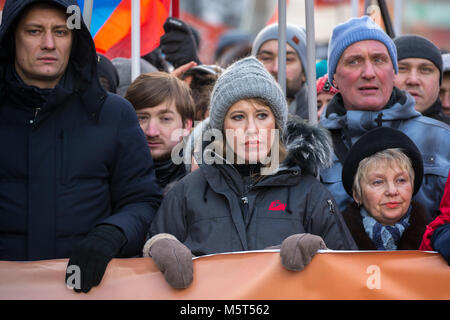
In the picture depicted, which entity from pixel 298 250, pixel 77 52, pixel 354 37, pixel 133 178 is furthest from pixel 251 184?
pixel 354 37

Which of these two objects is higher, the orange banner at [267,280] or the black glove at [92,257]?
the black glove at [92,257]

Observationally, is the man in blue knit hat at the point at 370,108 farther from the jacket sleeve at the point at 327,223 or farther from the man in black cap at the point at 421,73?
the jacket sleeve at the point at 327,223

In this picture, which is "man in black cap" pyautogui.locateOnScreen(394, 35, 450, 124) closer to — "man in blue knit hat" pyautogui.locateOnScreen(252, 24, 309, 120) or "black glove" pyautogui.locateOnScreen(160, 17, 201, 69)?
"man in blue knit hat" pyautogui.locateOnScreen(252, 24, 309, 120)

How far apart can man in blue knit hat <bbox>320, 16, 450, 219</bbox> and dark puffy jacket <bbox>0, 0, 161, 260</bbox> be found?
4.17 feet

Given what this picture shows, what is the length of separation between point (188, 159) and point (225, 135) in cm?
60

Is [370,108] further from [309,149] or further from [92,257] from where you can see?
[92,257]

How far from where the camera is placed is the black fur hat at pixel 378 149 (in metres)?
3.90

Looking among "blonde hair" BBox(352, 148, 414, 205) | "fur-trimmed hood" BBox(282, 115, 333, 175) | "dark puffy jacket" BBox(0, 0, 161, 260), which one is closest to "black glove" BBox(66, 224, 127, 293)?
"dark puffy jacket" BBox(0, 0, 161, 260)

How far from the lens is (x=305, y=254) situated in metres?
2.98

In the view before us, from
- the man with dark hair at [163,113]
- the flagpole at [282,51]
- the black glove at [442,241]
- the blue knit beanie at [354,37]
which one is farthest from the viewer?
the blue knit beanie at [354,37]

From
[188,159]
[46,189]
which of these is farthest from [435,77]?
[46,189]

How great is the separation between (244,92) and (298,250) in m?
1.07

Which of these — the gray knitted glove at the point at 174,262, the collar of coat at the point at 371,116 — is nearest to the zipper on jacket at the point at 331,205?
the gray knitted glove at the point at 174,262

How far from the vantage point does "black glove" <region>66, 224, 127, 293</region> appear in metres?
2.98
